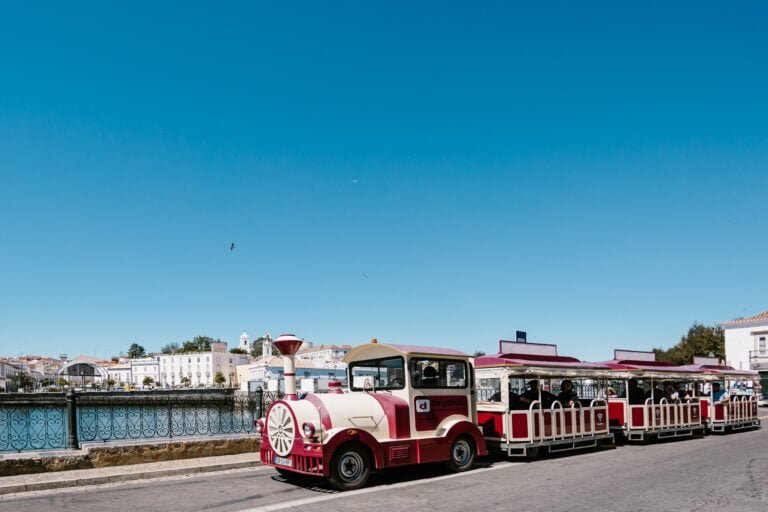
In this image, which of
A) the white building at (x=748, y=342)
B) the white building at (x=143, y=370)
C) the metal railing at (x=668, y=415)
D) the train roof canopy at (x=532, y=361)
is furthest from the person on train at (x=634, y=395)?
the white building at (x=143, y=370)

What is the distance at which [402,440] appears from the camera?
10.8m

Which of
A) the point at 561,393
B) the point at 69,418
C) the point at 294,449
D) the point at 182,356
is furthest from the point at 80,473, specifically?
the point at 182,356

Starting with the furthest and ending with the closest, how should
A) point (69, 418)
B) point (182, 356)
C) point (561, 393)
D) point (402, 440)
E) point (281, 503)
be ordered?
1. point (182, 356)
2. point (561, 393)
3. point (69, 418)
4. point (402, 440)
5. point (281, 503)

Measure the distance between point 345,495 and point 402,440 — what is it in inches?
62.9

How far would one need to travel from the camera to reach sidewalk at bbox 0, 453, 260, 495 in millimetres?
10305

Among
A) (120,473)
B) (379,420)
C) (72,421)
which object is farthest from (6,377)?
(379,420)

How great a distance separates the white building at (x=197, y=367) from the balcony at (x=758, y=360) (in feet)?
374

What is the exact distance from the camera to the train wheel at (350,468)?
993cm

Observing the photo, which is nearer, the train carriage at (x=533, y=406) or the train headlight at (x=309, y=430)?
the train headlight at (x=309, y=430)

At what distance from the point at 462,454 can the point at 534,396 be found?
3.13m

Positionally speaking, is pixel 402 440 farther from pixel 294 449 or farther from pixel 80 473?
pixel 80 473

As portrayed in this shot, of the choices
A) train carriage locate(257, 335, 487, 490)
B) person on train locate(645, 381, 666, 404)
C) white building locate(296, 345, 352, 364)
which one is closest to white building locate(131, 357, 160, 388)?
white building locate(296, 345, 352, 364)

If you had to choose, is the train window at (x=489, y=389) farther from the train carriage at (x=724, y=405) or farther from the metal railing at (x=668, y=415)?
the train carriage at (x=724, y=405)

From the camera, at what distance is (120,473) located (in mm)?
11328
